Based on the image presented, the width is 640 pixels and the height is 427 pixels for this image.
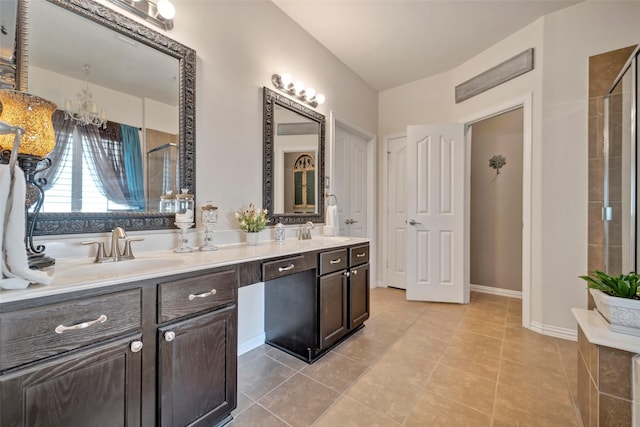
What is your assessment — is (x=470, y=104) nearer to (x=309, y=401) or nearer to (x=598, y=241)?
(x=598, y=241)

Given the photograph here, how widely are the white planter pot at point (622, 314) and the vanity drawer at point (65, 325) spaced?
195 centimetres

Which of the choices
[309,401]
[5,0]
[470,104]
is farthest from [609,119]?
[5,0]

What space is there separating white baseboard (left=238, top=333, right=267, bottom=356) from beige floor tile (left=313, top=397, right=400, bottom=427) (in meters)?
0.85

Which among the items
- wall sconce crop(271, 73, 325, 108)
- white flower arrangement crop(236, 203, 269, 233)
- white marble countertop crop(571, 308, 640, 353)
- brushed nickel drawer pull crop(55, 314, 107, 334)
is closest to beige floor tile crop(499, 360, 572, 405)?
white marble countertop crop(571, 308, 640, 353)

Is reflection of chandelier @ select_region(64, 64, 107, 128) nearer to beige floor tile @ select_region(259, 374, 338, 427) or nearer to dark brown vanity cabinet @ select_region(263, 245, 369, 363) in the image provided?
dark brown vanity cabinet @ select_region(263, 245, 369, 363)

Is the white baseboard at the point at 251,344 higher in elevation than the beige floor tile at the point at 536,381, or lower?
higher

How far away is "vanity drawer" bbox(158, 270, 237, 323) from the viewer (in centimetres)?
108

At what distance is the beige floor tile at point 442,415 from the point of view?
1336 millimetres

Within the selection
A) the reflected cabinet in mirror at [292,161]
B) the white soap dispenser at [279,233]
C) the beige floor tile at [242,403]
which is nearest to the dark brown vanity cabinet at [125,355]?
the beige floor tile at [242,403]

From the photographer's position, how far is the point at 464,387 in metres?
1.61

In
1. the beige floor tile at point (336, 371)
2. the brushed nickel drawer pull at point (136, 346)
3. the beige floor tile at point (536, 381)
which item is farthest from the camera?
the beige floor tile at point (336, 371)

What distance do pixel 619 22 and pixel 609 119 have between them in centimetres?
78

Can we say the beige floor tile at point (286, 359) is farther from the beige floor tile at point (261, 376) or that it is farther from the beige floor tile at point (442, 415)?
the beige floor tile at point (442, 415)

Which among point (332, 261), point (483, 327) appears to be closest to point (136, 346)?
point (332, 261)
